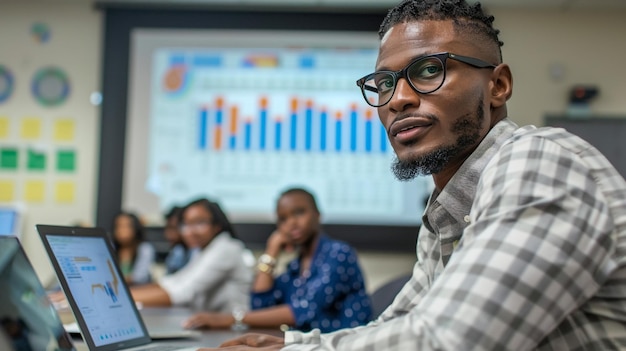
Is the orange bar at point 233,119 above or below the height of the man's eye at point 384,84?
above

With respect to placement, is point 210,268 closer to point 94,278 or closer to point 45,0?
point 94,278

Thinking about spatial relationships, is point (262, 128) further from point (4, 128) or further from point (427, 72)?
point (427, 72)

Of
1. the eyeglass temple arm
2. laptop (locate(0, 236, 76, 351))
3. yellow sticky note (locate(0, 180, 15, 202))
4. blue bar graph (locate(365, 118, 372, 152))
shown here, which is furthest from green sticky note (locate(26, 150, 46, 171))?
the eyeglass temple arm

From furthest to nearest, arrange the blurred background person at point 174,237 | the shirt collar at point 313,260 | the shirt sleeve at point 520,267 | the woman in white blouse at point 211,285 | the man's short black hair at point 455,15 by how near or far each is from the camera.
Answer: the blurred background person at point 174,237, the woman in white blouse at point 211,285, the shirt collar at point 313,260, the man's short black hair at point 455,15, the shirt sleeve at point 520,267

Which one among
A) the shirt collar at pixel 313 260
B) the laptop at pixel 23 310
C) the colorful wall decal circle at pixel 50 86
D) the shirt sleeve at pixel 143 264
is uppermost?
the colorful wall decal circle at pixel 50 86

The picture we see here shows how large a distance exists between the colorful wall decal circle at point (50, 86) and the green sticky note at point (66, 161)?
13.7 inches

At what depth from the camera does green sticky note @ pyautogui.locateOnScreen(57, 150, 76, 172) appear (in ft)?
16.4

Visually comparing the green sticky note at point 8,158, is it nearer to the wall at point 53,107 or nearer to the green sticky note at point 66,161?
the wall at point 53,107

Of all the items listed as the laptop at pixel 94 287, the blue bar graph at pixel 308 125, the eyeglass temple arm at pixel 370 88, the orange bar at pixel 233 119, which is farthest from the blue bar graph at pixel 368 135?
the eyeglass temple arm at pixel 370 88

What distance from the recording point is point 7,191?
4977mm

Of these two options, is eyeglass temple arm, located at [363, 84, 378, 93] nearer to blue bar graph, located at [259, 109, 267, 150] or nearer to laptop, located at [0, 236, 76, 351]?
laptop, located at [0, 236, 76, 351]

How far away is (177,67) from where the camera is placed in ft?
16.2

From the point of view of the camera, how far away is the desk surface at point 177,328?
1.76 metres

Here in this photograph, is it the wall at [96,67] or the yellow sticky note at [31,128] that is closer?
the wall at [96,67]
